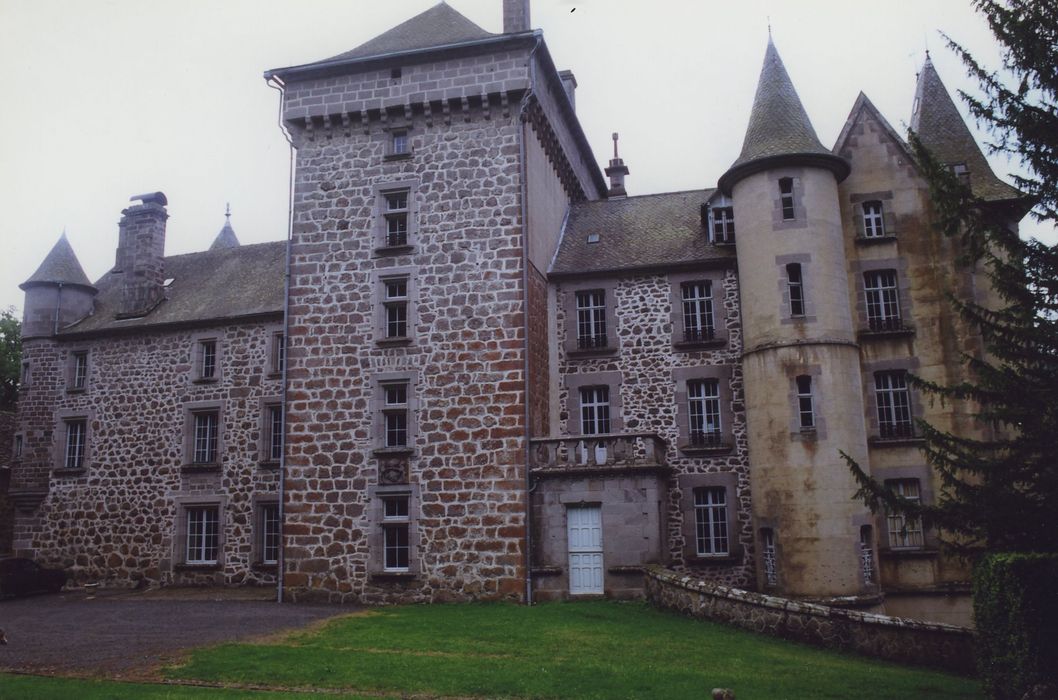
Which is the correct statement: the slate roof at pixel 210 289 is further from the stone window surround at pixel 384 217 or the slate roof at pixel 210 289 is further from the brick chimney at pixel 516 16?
the brick chimney at pixel 516 16

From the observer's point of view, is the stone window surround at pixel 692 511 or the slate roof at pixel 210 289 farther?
the slate roof at pixel 210 289

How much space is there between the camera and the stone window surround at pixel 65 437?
28.2 meters

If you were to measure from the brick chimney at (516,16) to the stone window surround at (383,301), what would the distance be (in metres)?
7.08

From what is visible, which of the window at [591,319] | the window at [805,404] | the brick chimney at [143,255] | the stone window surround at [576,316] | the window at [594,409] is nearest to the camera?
the window at [805,404]

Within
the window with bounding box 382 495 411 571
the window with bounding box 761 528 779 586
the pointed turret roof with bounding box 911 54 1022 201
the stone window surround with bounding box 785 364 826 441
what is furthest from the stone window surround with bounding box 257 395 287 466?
the pointed turret roof with bounding box 911 54 1022 201

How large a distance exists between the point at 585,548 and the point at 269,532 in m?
10.5

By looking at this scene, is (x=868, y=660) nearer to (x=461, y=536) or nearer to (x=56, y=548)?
(x=461, y=536)

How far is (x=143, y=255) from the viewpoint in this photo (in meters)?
30.3

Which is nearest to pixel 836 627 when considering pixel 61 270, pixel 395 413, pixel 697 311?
pixel 697 311

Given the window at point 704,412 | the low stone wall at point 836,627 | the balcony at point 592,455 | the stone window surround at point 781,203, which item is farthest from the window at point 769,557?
the stone window surround at point 781,203

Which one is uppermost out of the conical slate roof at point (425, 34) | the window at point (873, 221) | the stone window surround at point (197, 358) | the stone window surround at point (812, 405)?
the conical slate roof at point (425, 34)

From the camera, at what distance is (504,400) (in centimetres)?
2152

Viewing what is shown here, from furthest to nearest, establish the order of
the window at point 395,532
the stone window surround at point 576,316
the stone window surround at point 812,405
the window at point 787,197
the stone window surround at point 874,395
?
the stone window surround at point 576,316 < the window at point 787,197 < the stone window surround at point 874,395 < the window at point 395,532 < the stone window surround at point 812,405

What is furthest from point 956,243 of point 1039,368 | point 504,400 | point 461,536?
point 461,536
